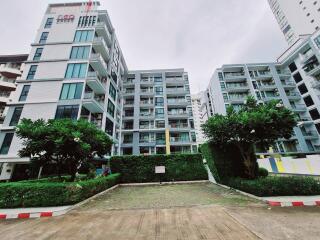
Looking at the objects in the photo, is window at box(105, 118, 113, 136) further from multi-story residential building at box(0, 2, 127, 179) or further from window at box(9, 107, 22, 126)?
window at box(9, 107, 22, 126)

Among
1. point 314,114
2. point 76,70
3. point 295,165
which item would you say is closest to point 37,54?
point 76,70

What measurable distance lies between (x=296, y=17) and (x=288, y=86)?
2190 centimetres

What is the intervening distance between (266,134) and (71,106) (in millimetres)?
20703

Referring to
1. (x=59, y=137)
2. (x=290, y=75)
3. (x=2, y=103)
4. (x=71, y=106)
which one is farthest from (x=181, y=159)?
(x=290, y=75)

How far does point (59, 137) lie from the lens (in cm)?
869

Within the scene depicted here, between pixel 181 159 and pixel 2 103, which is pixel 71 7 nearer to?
pixel 2 103

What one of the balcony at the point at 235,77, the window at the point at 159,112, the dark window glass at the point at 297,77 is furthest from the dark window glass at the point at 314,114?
the window at the point at 159,112

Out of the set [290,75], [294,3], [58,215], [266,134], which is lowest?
[58,215]

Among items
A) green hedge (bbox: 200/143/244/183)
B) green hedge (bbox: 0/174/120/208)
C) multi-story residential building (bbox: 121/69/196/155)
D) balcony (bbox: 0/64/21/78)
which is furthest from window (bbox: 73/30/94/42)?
green hedge (bbox: 200/143/244/183)

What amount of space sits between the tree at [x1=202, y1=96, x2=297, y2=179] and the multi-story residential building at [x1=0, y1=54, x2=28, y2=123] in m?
32.4

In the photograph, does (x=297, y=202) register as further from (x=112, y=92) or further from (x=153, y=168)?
(x=112, y=92)

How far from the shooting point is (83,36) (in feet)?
78.0

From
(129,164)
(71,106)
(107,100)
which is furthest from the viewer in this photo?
(107,100)

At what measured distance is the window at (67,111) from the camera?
1903 centimetres
